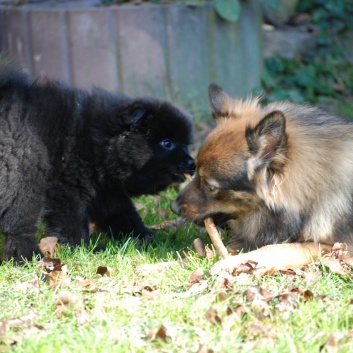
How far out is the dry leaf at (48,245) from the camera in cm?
496

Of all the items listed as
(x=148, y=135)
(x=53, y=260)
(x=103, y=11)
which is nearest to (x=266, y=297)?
(x=53, y=260)

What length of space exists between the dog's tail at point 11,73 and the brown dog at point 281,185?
154cm

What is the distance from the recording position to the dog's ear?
13.2 ft

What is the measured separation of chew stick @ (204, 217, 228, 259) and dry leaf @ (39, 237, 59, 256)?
1.16 metres

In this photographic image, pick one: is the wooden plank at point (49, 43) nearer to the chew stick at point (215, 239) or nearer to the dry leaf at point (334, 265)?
the chew stick at point (215, 239)

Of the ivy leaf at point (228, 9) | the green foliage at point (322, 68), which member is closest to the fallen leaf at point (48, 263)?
the ivy leaf at point (228, 9)

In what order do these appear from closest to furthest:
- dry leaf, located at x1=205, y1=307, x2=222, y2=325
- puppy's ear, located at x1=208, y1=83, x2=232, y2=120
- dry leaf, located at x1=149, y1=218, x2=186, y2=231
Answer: dry leaf, located at x1=205, y1=307, x2=222, y2=325 < puppy's ear, located at x1=208, y1=83, x2=232, y2=120 < dry leaf, located at x1=149, y1=218, x2=186, y2=231

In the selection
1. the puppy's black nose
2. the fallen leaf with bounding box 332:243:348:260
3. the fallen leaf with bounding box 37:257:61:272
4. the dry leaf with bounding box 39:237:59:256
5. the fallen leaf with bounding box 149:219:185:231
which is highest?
the puppy's black nose

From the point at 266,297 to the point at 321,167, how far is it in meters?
1.04

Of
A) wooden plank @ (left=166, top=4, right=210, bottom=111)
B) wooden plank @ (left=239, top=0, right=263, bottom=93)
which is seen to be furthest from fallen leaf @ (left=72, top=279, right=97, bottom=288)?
wooden plank @ (left=239, top=0, right=263, bottom=93)

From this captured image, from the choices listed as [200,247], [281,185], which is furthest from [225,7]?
[281,185]

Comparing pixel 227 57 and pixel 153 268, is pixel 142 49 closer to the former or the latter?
pixel 227 57

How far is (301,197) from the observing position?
439cm

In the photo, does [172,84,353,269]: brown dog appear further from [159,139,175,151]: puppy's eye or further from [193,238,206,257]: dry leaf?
[159,139,175,151]: puppy's eye
